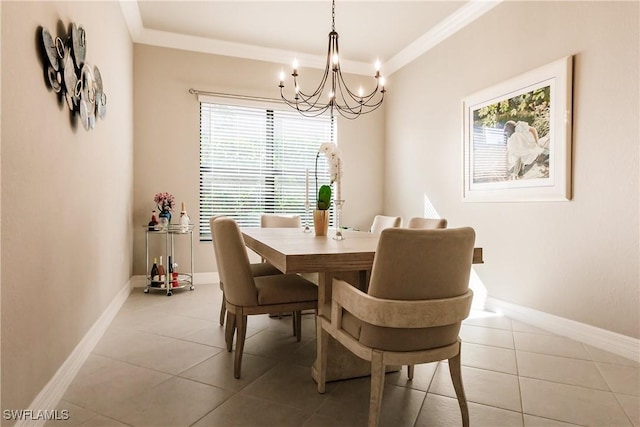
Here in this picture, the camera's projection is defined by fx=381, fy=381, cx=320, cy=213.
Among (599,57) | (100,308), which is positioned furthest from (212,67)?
(599,57)

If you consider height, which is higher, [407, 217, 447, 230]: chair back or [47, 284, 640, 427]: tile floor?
[407, 217, 447, 230]: chair back

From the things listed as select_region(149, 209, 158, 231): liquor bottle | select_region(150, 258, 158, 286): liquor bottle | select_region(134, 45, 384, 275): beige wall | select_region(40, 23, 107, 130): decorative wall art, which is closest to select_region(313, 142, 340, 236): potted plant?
select_region(40, 23, 107, 130): decorative wall art

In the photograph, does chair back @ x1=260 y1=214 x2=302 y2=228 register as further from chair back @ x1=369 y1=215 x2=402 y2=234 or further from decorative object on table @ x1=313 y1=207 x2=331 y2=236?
decorative object on table @ x1=313 y1=207 x2=331 y2=236

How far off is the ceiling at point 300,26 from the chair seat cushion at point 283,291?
2.73m

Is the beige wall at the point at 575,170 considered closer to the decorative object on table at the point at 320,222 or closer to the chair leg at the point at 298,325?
the decorative object on table at the point at 320,222

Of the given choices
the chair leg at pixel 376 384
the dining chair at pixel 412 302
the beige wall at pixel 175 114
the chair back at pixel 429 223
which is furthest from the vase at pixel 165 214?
the chair leg at pixel 376 384

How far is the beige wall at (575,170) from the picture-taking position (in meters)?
2.41

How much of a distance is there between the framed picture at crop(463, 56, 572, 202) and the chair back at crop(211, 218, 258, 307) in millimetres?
2330

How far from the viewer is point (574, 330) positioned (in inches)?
107

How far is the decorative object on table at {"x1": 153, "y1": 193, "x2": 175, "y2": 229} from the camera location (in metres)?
4.03

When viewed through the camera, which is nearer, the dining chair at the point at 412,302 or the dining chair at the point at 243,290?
the dining chair at the point at 412,302

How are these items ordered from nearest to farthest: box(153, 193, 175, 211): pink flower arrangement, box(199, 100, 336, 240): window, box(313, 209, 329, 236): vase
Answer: box(313, 209, 329, 236): vase < box(153, 193, 175, 211): pink flower arrangement < box(199, 100, 336, 240): window

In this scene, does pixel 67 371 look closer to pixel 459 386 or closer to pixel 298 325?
pixel 298 325

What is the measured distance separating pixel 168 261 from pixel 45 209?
8.10 feet
